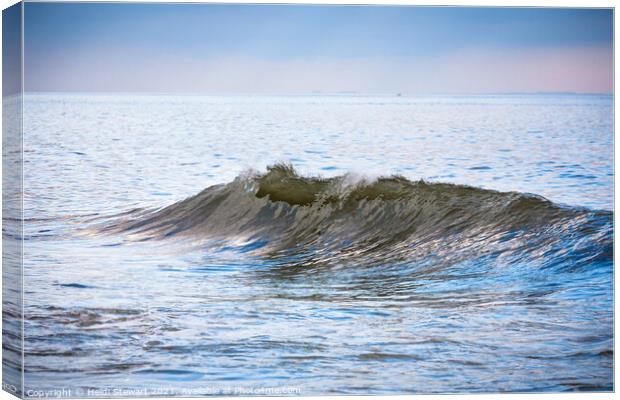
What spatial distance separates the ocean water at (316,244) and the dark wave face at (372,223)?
0.02 metres

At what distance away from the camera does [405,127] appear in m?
8.05

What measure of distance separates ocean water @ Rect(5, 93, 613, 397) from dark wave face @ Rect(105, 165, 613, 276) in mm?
18

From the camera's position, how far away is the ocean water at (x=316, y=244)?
688cm

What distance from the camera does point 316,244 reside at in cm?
823

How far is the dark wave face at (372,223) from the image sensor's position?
8.12 meters

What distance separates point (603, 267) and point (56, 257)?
3.63 metres

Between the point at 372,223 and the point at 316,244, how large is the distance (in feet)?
2.11

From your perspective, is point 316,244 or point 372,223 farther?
point 372,223

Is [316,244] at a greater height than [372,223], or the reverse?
[372,223]

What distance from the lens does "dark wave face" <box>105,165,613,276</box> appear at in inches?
320

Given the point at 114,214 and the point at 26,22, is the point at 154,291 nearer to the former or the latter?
the point at 114,214

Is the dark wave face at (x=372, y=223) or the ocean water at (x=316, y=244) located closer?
the ocean water at (x=316, y=244)

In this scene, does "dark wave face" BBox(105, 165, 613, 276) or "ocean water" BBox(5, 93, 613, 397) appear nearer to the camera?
"ocean water" BBox(5, 93, 613, 397)

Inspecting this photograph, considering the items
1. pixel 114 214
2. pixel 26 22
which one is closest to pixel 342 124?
pixel 114 214
